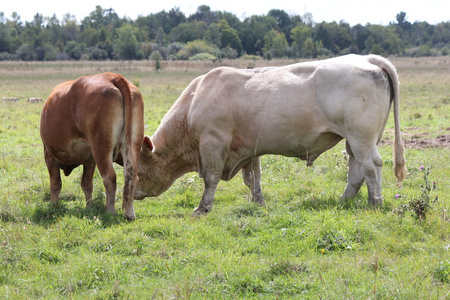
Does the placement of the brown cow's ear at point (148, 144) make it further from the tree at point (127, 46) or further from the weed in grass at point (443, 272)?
the tree at point (127, 46)

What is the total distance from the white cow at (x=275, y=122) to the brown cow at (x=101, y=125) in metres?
0.70

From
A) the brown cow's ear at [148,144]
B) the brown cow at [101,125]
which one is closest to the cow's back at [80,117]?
the brown cow at [101,125]

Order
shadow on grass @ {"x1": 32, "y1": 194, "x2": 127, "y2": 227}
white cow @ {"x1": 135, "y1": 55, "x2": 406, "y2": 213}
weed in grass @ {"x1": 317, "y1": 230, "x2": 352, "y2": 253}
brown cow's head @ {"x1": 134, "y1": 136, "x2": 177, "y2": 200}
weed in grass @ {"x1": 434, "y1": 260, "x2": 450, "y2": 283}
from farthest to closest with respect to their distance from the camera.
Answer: brown cow's head @ {"x1": 134, "y1": 136, "x2": 177, "y2": 200}
white cow @ {"x1": 135, "y1": 55, "x2": 406, "y2": 213}
shadow on grass @ {"x1": 32, "y1": 194, "x2": 127, "y2": 227}
weed in grass @ {"x1": 317, "y1": 230, "x2": 352, "y2": 253}
weed in grass @ {"x1": 434, "y1": 260, "x2": 450, "y2": 283}

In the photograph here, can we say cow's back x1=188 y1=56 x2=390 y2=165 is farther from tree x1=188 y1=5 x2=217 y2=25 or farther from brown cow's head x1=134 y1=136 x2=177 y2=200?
tree x1=188 y1=5 x2=217 y2=25

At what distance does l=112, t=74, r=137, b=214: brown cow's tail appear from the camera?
5727 millimetres

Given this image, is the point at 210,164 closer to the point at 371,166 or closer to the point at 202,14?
the point at 371,166

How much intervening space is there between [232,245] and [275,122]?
6.11 feet

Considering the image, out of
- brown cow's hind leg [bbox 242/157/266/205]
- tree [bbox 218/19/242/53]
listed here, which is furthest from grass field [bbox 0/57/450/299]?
tree [bbox 218/19/242/53]

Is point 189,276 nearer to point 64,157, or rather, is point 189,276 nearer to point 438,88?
point 64,157

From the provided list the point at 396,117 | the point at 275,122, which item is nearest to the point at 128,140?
the point at 275,122

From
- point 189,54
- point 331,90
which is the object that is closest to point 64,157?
point 331,90

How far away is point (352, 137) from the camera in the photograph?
5777 mm

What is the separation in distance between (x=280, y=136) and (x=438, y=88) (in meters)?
18.9

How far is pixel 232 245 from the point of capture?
15.9ft
